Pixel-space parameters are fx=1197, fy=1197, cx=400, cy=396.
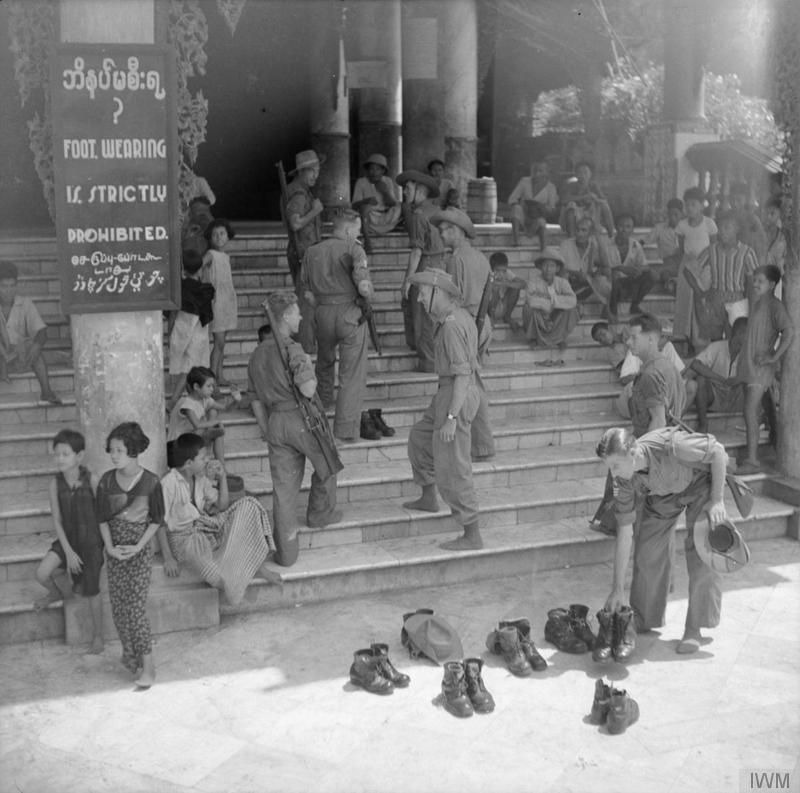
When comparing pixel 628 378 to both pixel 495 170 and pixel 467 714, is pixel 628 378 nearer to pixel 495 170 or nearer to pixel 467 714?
pixel 467 714

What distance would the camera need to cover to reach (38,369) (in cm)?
944

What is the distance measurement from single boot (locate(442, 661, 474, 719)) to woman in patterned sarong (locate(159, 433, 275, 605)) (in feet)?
5.45

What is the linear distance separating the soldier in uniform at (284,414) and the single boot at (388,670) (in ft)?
4.36

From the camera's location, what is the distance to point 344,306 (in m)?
9.69

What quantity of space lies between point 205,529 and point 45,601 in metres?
1.06

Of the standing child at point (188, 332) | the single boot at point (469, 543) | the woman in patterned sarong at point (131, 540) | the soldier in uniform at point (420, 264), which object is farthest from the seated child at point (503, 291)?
the woman in patterned sarong at point (131, 540)

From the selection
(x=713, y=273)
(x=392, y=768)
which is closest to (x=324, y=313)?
(x=713, y=273)

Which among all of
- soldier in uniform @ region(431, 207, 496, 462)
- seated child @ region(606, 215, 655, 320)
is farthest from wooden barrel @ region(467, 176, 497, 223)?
soldier in uniform @ region(431, 207, 496, 462)

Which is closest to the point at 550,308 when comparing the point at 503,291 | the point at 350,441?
the point at 503,291

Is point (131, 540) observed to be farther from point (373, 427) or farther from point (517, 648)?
point (373, 427)

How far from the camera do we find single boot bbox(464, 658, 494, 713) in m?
6.49

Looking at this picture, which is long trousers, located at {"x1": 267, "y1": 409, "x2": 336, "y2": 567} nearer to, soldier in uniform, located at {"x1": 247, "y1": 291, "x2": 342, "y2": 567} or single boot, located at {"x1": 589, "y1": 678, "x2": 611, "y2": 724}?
soldier in uniform, located at {"x1": 247, "y1": 291, "x2": 342, "y2": 567}

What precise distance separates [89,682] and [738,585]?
452 centimetres

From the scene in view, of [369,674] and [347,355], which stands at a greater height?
[347,355]
